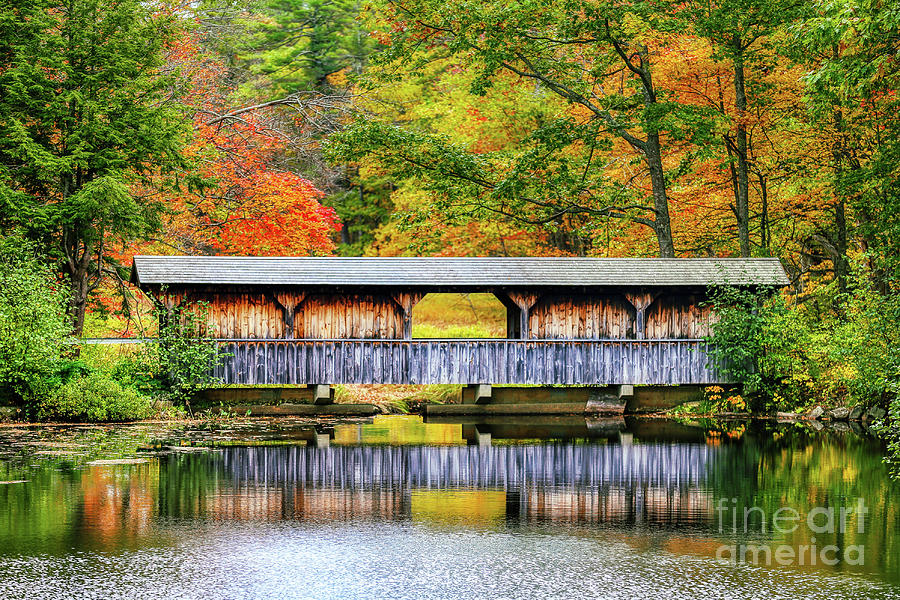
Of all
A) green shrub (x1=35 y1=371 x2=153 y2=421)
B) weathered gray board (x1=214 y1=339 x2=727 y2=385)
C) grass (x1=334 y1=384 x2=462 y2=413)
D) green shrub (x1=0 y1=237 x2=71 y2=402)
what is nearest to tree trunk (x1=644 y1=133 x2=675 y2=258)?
weathered gray board (x1=214 y1=339 x2=727 y2=385)

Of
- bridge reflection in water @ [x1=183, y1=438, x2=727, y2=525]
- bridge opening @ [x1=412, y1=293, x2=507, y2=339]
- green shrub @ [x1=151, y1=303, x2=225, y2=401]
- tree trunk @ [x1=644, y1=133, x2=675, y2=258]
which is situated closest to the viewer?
bridge reflection in water @ [x1=183, y1=438, x2=727, y2=525]

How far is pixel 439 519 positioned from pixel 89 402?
12.0 m

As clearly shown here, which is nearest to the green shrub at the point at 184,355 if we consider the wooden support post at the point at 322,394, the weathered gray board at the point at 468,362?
the weathered gray board at the point at 468,362

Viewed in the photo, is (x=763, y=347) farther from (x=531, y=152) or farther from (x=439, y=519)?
(x=439, y=519)

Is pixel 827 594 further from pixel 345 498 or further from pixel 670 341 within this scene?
pixel 670 341

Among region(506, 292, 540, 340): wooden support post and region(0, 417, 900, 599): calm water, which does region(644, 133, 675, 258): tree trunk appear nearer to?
region(506, 292, 540, 340): wooden support post

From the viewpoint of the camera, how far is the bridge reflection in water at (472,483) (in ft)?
38.1

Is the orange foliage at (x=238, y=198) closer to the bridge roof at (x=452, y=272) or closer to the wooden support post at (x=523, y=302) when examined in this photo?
the bridge roof at (x=452, y=272)

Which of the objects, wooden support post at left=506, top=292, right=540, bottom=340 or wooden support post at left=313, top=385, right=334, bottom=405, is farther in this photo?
wooden support post at left=506, top=292, right=540, bottom=340

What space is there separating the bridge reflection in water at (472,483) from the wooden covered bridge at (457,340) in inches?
270

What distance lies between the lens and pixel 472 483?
1402 cm

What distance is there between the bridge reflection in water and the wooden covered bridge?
22.5ft

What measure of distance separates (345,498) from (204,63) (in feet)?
80.2

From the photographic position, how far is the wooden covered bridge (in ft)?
80.8
